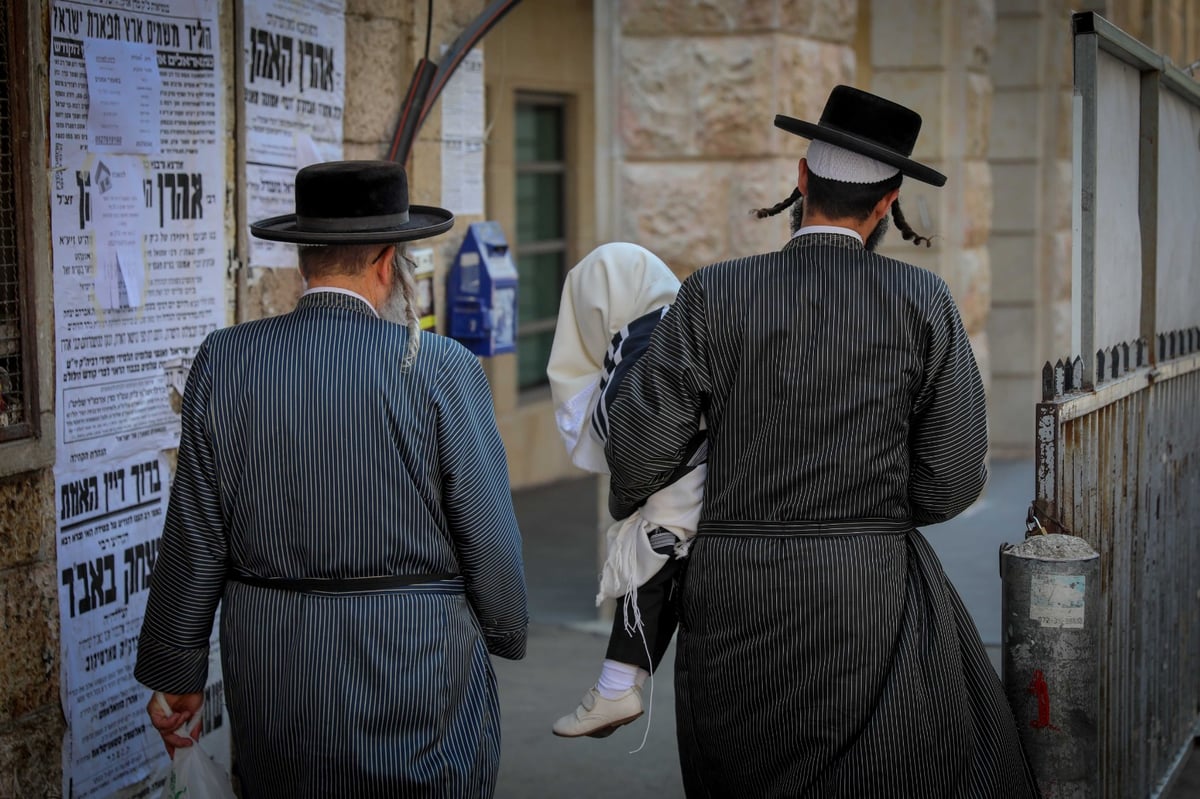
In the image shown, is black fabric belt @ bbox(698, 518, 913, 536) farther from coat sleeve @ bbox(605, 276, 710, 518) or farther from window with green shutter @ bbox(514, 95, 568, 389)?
window with green shutter @ bbox(514, 95, 568, 389)

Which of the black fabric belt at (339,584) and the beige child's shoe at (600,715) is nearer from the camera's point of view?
the black fabric belt at (339,584)

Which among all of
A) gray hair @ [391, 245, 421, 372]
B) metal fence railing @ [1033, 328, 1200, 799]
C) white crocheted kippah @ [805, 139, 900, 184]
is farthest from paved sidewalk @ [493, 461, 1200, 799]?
white crocheted kippah @ [805, 139, 900, 184]

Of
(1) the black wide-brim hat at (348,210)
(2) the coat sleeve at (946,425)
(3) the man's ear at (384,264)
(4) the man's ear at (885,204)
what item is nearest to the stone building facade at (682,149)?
(1) the black wide-brim hat at (348,210)

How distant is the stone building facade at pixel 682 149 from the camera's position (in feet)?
11.9

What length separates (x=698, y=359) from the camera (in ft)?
10.3

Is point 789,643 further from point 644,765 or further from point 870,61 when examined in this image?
point 870,61

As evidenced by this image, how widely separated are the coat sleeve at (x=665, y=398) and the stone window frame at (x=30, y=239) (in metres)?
1.38

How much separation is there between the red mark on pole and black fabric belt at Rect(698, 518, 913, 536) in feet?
1.66

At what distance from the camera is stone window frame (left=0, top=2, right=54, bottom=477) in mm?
3480

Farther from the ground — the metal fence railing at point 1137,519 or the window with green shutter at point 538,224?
the window with green shutter at point 538,224

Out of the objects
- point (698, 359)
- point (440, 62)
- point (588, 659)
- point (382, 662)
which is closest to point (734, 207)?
point (440, 62)

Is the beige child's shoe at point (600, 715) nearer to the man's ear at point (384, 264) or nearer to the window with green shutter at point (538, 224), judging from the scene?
the man's ear at point (384, 264)

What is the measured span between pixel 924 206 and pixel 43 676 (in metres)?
5.95

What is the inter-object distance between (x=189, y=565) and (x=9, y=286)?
100 cm
